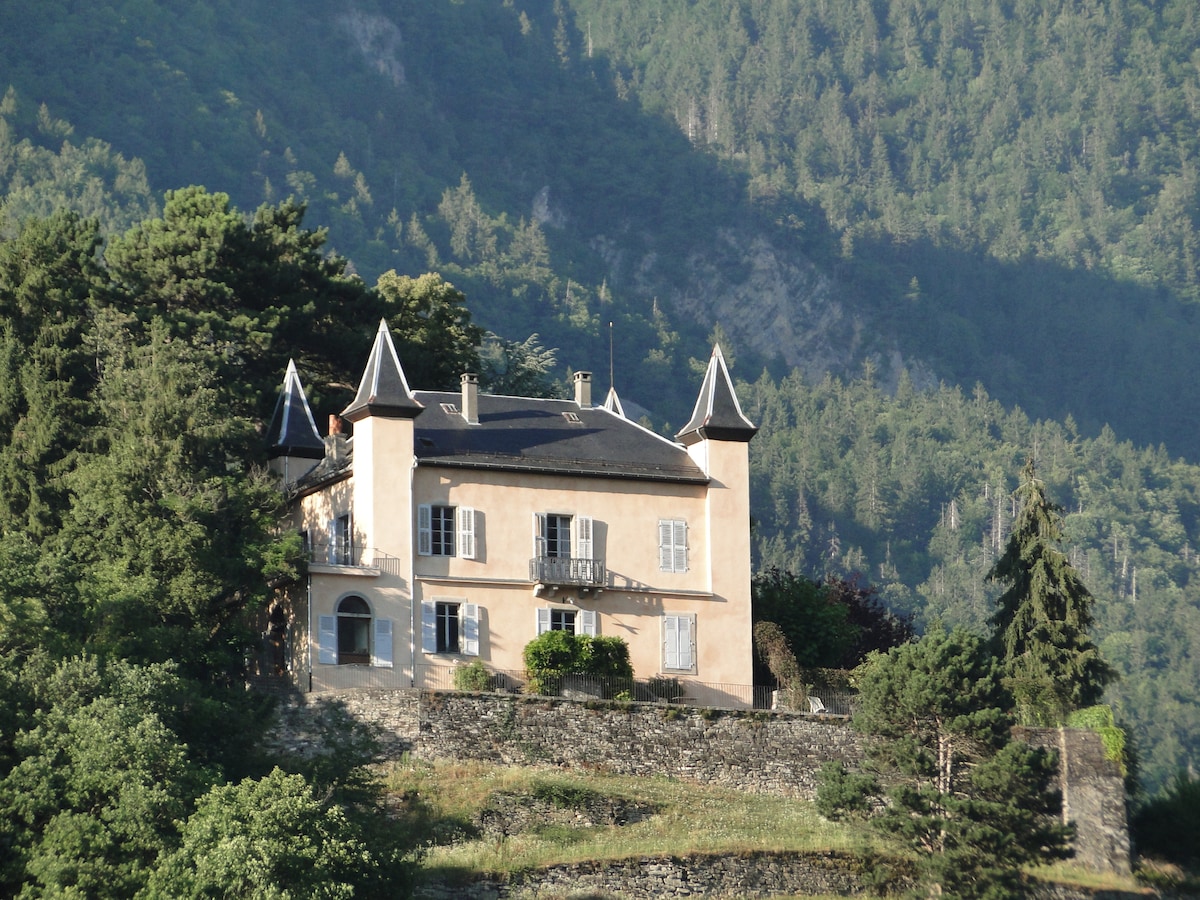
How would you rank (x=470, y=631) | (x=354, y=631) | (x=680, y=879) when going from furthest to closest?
(x=470, y=631) → (x=354, y=631) → (x=680, y=879)

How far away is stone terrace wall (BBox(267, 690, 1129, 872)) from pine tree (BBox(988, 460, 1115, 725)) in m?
5.89

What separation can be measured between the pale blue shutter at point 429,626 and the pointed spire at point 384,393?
16.1 feet


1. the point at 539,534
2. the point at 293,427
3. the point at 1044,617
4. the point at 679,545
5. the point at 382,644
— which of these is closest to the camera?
the point at 382,644

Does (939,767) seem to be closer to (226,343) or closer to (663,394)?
(226,343)

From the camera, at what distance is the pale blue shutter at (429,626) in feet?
171

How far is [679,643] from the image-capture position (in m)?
54.4

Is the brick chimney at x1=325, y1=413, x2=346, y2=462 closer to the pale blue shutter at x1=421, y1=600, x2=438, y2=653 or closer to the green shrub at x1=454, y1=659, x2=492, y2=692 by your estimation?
the pale blue shutter at x1=421, y1=600, x2=438, y2=653

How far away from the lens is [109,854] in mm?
36656

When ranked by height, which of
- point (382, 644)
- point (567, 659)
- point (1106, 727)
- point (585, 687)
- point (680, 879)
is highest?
point (382, 644)

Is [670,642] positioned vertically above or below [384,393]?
below

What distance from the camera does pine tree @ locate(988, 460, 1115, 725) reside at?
5728 cm

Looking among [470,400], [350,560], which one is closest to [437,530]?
[350,560]

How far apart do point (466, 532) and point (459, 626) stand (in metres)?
2.47

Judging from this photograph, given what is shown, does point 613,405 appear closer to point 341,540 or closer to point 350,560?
point 341,540
